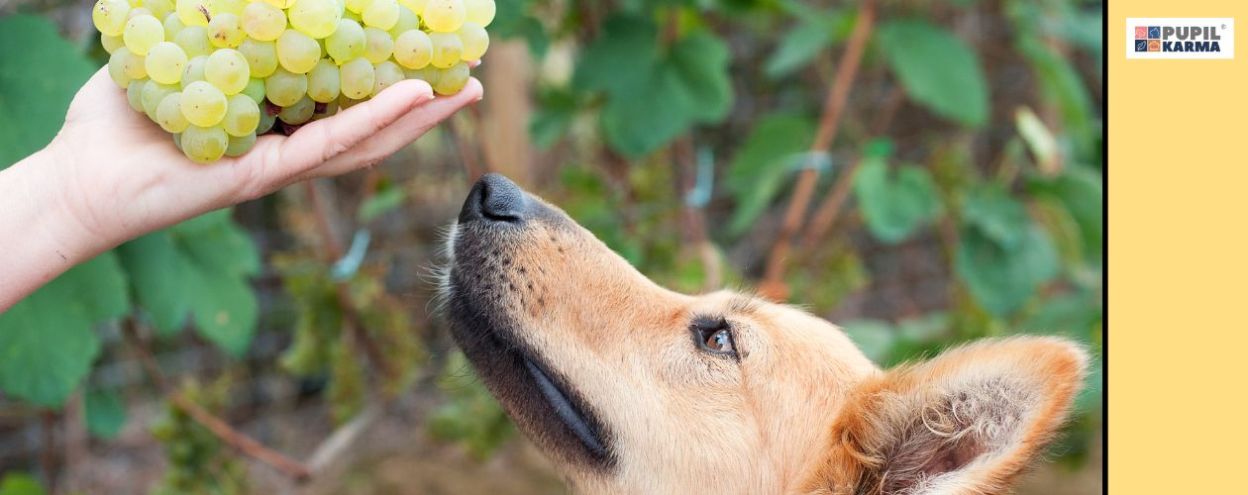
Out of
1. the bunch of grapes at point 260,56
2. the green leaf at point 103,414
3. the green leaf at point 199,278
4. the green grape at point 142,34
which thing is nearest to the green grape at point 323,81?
the bunch of grapes at point 260,56

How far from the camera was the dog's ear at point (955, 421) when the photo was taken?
1.50m

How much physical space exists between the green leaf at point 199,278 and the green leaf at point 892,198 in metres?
1.97

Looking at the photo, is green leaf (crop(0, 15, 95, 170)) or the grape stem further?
the grape stem

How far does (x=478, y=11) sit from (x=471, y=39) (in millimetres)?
63

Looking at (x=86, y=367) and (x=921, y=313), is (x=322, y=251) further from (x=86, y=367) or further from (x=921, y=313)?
(x=921, y=313)

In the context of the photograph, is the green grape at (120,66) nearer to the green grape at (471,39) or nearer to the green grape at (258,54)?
the green grape at (258,54)

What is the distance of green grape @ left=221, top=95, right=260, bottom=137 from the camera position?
4.55 feet

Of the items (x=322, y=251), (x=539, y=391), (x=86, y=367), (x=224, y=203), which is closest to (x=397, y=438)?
(x=322, y=251)

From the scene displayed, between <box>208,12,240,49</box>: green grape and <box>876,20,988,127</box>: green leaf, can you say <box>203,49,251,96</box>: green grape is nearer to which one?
<box>208,12,240,49</box>: green grape

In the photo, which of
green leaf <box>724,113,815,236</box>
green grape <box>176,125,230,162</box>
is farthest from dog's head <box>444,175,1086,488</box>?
green leaf <box>724,113,815,236</box>

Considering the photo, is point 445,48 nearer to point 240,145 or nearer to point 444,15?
point 444,15

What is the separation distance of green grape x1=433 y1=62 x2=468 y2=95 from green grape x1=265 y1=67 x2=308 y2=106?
0.20m

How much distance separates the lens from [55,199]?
4.71 feet
